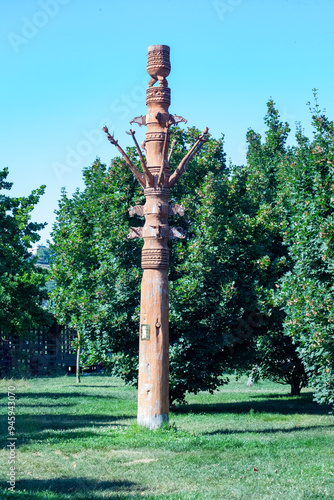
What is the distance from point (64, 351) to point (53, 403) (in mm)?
17774

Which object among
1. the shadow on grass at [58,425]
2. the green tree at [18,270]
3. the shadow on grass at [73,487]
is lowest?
the shadow on grass at [73,487]

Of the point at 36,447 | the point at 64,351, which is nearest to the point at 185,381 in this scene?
the point at 36,447

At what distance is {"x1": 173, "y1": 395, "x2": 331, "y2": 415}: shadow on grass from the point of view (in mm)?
22766

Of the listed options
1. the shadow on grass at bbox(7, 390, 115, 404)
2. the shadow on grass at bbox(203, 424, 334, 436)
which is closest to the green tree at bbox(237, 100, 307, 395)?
the shadow on grass at bbox(203, 424, 334, 436)

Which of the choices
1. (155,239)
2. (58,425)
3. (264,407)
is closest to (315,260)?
(155,239)

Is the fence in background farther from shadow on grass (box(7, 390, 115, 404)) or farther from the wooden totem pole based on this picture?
the wooden totem pole

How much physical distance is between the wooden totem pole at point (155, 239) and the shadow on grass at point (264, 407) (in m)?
7.82

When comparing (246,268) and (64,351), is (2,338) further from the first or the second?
(246,268)

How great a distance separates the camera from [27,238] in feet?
92.9

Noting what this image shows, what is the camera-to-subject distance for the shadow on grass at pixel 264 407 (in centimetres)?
2277

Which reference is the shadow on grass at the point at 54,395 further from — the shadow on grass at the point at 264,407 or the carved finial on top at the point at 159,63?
the carved finial on top at the point at 159,63

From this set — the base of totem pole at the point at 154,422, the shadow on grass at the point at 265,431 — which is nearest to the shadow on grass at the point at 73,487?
the base of totem pole at the point at 154,422

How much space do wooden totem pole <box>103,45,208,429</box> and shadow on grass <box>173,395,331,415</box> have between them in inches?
308

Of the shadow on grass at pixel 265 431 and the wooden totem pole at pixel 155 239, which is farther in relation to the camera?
the shadow on grass at pixel 265 431
